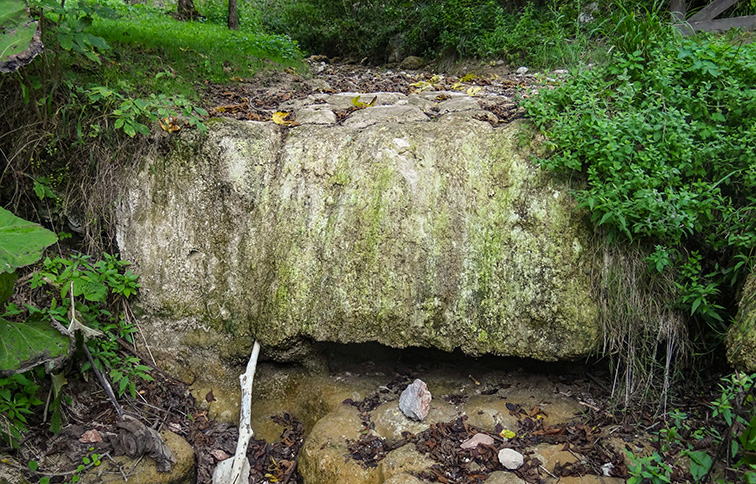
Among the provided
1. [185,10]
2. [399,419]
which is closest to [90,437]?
[399,419]

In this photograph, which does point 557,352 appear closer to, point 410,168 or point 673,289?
point 673,289

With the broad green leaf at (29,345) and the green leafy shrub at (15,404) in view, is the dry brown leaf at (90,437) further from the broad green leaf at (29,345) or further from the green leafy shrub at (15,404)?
the broad green leaf at (29,345)

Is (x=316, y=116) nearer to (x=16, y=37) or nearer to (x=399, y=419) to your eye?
(x=16, y=37)

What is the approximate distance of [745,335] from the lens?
2754mm

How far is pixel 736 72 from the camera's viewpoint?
3.17 m

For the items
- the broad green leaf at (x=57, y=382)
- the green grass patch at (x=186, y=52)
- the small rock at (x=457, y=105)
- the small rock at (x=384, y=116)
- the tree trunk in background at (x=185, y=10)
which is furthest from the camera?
the tree trunk in background at (x=185, y=10)

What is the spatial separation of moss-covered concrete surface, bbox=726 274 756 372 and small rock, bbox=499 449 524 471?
4.10ft

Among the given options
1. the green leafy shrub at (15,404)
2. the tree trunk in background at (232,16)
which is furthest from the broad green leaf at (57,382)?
the tree trunk in background at (232,16)

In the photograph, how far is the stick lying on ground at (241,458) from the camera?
Answer: 3.18m

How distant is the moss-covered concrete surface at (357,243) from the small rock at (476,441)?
1.83 ft

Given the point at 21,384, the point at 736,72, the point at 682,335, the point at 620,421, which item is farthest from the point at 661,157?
the point at 21,384

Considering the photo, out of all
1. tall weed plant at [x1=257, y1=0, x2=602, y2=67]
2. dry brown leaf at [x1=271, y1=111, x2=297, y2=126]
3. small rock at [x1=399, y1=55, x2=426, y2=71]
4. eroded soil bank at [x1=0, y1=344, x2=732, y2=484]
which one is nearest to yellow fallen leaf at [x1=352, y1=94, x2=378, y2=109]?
dry brown leaf at [x1=271, y1=111, x2=297, y2=126]

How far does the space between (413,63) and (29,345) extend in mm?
6253

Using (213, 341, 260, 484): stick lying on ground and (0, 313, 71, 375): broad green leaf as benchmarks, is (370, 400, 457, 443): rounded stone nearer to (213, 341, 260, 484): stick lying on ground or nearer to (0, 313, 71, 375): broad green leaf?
(213, 341, 260, 484): stick lying on ground
